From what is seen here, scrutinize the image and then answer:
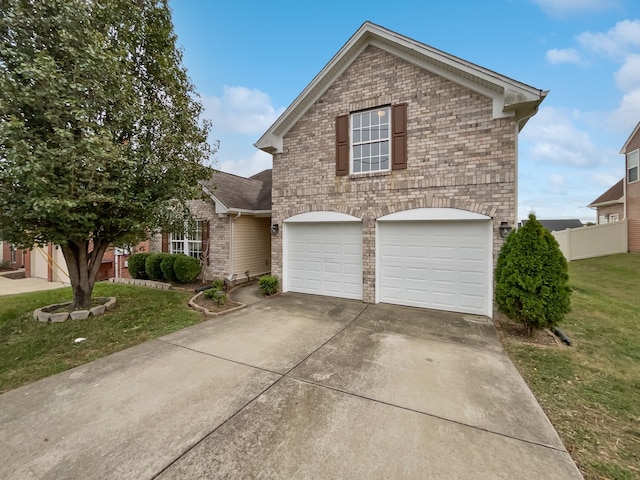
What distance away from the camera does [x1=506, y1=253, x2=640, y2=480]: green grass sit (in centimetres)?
251

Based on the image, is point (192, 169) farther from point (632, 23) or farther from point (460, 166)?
point (632, 23)

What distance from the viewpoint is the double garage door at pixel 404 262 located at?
6691 mm

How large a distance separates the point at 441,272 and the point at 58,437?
23.8 feet

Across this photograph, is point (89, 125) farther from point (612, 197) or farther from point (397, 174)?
point (612, 197)

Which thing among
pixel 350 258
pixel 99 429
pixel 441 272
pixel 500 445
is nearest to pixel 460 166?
pixel 441 272

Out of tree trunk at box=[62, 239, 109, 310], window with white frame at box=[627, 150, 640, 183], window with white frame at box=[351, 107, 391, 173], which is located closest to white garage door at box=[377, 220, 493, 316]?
window with white frame at box=[351, 107, 391, 173]

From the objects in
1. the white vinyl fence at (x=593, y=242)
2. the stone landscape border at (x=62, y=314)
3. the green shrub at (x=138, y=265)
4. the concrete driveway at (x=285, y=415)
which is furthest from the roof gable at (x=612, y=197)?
the green shrub at (x=138, y=265)

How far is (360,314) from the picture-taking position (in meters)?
6.75

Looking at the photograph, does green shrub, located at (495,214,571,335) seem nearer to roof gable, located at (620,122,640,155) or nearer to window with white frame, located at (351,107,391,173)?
window with white frame, located at (351,107,391,173)

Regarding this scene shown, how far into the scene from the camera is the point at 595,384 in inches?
145

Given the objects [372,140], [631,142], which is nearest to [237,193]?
[372,140]

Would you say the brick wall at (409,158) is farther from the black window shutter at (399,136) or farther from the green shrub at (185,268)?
the green shrub at (185,268)

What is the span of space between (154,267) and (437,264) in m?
10.5

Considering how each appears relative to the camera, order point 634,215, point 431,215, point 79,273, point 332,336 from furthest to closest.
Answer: point 634,215
point 431,215
point 79,273
point 332,336
